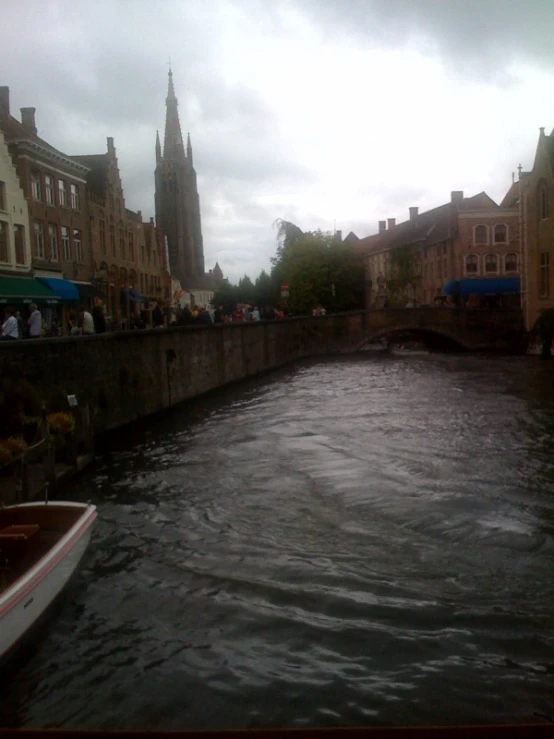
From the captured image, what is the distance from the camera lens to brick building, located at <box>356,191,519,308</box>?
59750mm

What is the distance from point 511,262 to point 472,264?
262cm

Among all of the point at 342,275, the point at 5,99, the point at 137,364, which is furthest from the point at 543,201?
the point at 342,275

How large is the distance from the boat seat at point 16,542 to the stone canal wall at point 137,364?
21.5 ft

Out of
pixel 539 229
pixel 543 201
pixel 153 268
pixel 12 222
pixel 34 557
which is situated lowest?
pixel 34 557

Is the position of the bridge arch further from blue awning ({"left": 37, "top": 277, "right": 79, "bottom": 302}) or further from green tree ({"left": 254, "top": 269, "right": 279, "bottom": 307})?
green tree ({"left": 254, "top": 269, "right": 279, "bottom": 307})

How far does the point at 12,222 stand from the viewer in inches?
1289

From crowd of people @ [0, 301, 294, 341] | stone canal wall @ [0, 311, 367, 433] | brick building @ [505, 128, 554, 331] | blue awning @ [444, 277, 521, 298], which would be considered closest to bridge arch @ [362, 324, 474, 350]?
blue awning @ [444, 277, 521, 298]

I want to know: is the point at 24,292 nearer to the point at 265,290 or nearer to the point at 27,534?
the point at 27,534

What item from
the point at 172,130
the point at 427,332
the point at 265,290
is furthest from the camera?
the point at 172,130

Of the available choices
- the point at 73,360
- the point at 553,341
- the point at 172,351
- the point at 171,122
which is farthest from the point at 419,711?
the point at 171,122

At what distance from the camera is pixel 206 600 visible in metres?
8.91

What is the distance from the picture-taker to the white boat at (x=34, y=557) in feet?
23.0

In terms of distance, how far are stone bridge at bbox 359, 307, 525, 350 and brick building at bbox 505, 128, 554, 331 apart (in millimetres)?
8043

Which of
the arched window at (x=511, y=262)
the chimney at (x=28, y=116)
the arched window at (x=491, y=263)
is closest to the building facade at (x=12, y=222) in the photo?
the chimney at (x=28, y=116)
